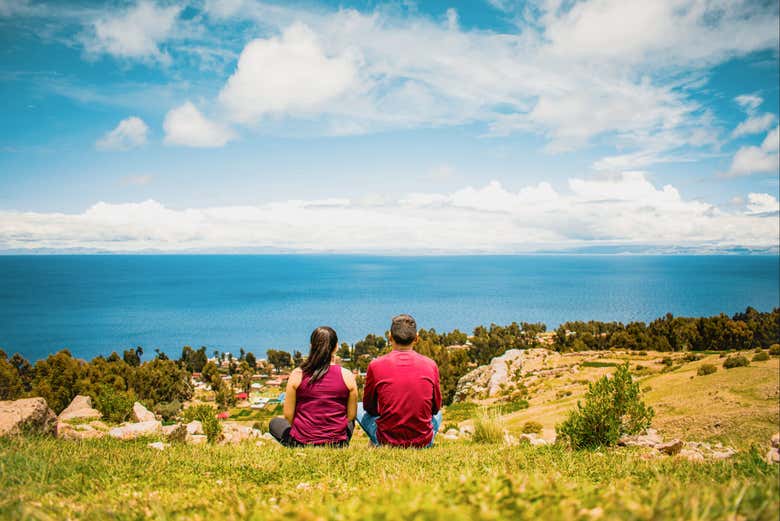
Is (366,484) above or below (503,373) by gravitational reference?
above

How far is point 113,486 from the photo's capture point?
3586 mm

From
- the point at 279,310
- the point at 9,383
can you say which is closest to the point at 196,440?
the point at 9,383

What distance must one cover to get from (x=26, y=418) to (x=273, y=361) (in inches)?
3244

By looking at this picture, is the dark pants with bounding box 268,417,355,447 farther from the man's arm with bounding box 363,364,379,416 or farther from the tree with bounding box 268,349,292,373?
the tree with bounding box 268,349,292,373

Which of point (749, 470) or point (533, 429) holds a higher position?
point (749, 470)

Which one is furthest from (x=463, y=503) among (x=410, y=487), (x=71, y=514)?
(x=71, y=514)

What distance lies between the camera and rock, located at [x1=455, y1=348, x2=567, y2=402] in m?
44.2

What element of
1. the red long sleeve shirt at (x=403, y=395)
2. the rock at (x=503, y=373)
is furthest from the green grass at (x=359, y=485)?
the rock at (x=503, y=373)

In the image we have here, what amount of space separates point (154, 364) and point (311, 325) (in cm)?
7318

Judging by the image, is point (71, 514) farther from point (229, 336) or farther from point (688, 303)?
point (688, 303)

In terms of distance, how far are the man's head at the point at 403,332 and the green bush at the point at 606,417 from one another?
3.22 metres

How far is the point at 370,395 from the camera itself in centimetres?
644

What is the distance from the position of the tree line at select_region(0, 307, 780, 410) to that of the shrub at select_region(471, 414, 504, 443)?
14.9 meters

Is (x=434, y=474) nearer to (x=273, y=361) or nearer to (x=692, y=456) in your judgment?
(x=692, y=456)
